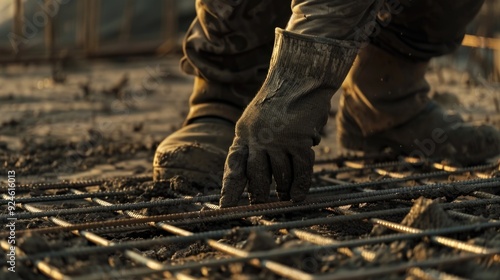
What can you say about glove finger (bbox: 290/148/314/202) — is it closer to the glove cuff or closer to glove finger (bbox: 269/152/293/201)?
glove finger (bbox: 269/152/293/201)

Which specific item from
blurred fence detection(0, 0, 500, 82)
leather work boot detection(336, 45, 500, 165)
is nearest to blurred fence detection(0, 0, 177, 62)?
blurred fence detection(0, 0, 500, 82)

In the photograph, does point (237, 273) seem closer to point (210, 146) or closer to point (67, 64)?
point (210, 146)

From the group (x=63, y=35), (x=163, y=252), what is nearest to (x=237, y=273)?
(x=163, y=252)

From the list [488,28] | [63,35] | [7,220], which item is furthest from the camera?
[63,35]

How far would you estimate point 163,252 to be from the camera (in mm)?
2172

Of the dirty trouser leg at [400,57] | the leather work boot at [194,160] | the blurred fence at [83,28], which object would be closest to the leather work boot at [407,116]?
the dirty trouser leg at [400,57]

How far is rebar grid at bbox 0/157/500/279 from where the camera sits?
5.83 feet

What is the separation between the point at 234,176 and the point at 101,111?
2.59 metres

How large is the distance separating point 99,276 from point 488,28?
4.97 meters

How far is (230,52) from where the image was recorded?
308 centimetres

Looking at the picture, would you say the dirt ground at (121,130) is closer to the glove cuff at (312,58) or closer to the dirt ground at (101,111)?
the dirt ground at (101,111)

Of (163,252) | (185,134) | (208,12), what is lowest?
(163,252)

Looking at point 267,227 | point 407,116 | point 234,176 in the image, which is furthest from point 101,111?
point 267,227

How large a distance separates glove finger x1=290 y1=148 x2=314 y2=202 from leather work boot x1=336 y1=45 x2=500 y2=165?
101cm
